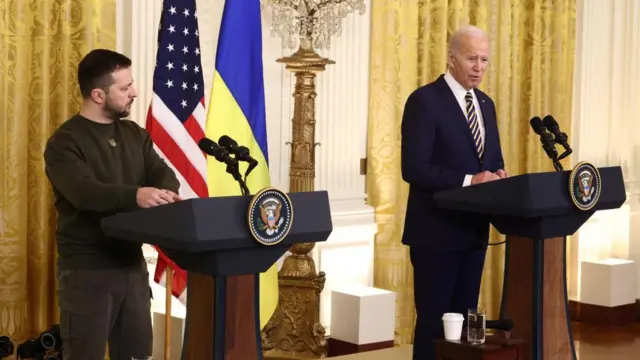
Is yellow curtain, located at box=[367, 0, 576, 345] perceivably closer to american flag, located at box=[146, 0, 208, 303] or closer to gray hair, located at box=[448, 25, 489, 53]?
american flag, located at box=[146, 0, 208, 303]

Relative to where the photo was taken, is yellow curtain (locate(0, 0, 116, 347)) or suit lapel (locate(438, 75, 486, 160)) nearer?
suit lapel (locate(438, 75, 486, 160))

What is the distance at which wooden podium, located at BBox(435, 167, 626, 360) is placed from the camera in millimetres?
4211

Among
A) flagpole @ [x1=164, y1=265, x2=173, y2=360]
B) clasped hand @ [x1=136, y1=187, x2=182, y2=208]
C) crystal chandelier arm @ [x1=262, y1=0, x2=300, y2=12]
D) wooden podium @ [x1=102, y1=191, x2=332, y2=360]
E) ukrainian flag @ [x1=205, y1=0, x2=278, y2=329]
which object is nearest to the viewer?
wooden podium @ [x1=102, y1=191, x2=332, y2=360]

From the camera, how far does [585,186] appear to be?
171 inches

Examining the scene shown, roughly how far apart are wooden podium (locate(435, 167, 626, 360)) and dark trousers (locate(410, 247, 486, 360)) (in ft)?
0.50

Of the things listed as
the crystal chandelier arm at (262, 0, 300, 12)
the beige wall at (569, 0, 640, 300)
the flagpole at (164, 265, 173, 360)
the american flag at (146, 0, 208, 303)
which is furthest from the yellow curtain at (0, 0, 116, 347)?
the beige wall at (569, 0, 640, 300)

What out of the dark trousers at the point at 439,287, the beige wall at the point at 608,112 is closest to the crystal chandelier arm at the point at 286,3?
the dark trousers at the point at 439,287

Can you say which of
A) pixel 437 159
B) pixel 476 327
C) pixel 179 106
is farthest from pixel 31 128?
pixel 476 327

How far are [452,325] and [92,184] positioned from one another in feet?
5.05

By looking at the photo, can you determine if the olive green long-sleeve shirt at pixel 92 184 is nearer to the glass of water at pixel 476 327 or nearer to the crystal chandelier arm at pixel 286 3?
the glass of water at pixel 476 327

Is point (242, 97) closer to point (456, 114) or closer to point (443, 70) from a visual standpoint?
point (456, 114)

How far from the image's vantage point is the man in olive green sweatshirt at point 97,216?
3754 millimetres

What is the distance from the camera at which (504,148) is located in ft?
25.1

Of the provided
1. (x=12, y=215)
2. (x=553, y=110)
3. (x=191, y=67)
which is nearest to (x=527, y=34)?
(x=553, y=110)
